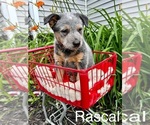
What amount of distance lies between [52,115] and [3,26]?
0.40 meters

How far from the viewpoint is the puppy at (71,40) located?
0.66 metres

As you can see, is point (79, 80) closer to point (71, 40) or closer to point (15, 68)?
point (71, 40)

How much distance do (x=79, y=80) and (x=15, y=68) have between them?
0.84 feet

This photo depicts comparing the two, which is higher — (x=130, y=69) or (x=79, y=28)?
(x=79, y=28)

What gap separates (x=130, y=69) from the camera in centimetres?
74

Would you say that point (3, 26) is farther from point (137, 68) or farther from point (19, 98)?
point (137, 68)

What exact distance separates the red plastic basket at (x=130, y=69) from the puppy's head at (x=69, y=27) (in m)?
0.17

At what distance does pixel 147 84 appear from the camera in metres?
0.76

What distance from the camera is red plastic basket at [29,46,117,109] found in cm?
64

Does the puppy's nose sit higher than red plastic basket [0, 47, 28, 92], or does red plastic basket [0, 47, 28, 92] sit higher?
the puppy's nose

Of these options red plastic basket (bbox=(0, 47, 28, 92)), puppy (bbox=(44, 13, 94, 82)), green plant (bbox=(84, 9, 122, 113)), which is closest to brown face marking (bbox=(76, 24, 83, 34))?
puppy (bbox=(44, 13, 94, 82))

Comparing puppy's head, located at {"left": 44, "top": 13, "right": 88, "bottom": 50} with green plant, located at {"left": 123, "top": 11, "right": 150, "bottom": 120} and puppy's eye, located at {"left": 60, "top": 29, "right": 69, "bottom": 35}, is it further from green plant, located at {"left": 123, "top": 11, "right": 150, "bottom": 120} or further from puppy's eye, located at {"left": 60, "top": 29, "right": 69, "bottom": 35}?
green plant, located at {"left": 123, "top": 11, "right": 150, "bottom": 120}

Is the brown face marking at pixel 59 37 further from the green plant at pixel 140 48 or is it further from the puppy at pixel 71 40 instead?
the green plant at pixel 140 48

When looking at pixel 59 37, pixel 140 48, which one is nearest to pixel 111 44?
pixel 140 48
